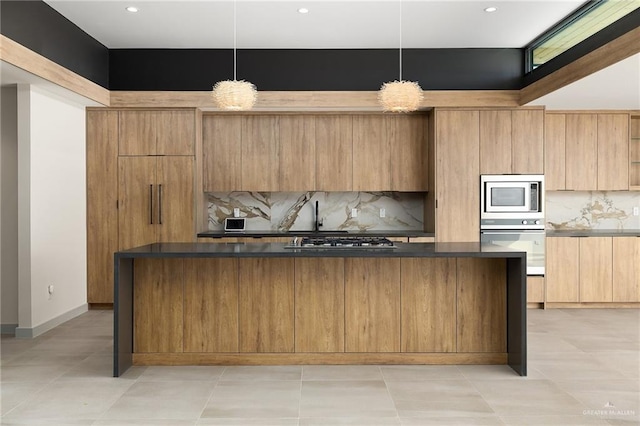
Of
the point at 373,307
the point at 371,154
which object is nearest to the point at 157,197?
the point at 371,154

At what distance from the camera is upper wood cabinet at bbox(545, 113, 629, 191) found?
21.0ft

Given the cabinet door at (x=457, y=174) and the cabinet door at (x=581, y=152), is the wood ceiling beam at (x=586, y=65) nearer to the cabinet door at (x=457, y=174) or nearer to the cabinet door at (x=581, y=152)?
the cabinet door at (x=457, y=174)

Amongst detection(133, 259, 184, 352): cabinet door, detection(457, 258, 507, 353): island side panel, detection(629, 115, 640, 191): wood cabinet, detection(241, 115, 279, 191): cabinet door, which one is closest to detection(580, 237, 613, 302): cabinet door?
detection(629, 115, 640, 191): wood cabinet

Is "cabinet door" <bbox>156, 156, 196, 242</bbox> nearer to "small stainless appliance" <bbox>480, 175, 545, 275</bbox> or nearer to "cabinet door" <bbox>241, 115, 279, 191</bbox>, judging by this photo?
"cabinet door" <bbox>241, 115, 279, 191</bbox>

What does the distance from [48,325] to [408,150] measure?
4383 millimetres

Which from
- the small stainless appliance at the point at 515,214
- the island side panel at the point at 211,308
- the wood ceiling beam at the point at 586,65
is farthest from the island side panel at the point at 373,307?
the small stainless appliance at the point at 515,214

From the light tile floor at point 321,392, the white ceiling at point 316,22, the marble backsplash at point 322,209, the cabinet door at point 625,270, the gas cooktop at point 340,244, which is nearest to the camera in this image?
the light tile floor at point 321,392

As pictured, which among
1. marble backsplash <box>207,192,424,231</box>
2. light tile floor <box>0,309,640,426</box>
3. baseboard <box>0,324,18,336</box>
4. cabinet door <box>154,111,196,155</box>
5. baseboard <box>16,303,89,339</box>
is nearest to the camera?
light tile floor <box>0,309,640,426</box>

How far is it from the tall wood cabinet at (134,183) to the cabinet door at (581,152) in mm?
4536

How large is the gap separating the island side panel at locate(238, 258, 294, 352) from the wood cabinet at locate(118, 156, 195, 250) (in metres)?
2.26

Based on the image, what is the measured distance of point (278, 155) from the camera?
21.0ft

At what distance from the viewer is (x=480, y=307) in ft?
13.0

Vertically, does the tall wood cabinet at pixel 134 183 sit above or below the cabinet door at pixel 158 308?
above

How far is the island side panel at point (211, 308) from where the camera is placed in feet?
13.1
